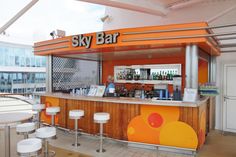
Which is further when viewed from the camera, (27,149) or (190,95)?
(190,95)

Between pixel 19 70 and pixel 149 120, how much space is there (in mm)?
8360

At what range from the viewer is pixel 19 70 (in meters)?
9.76

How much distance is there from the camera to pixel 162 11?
6711mm

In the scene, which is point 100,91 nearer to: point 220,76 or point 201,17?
point 220,76

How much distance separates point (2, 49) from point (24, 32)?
169cm

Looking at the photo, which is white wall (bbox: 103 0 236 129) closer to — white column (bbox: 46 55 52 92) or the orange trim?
the orange trim

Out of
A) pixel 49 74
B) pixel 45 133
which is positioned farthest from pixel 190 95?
pixel 49 74

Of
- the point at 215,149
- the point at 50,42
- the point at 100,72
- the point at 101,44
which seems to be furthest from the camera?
the point at 100,72

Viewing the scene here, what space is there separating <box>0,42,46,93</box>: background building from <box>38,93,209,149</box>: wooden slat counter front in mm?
5205

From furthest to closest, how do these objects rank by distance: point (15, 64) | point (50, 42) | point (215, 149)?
point (15, 64)
point (50, 42)
point (215, 149)

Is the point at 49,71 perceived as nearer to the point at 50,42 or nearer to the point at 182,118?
the point at 50,42

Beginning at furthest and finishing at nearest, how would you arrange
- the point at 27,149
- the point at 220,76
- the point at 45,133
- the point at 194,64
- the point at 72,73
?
1. the point at 72,73
2. the point at 220,76
3. the point at 194,64
4. the point at 45,133
5. the point at 27,149

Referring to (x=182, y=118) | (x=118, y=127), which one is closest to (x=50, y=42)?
(x=118, y=127)

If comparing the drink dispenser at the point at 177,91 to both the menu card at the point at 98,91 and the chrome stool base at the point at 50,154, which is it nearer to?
the menu card at the point at 98,91
